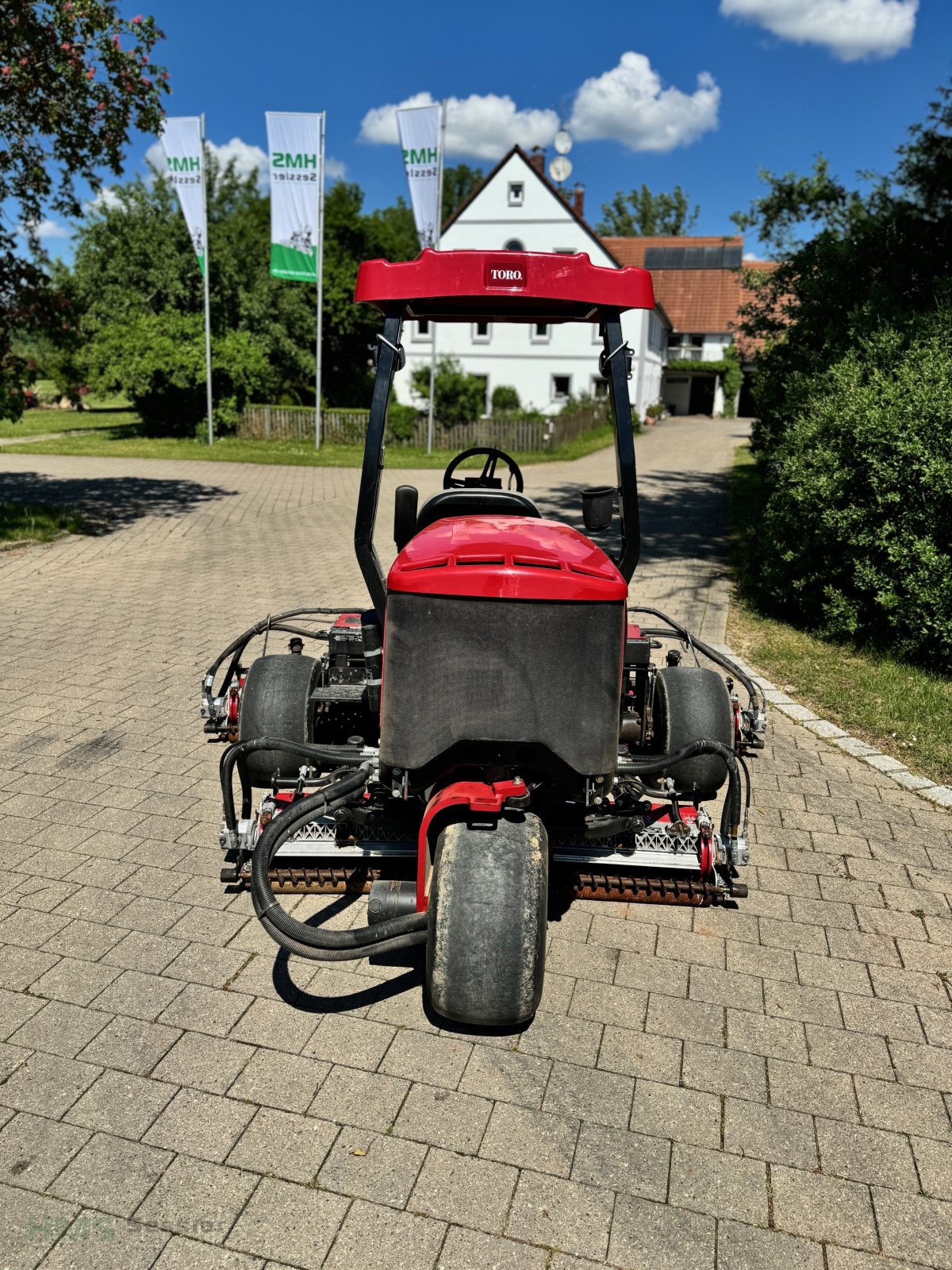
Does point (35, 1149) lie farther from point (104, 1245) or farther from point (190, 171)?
point (190, 171)

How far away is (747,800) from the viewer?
4500 mm

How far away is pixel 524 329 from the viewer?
113 ft

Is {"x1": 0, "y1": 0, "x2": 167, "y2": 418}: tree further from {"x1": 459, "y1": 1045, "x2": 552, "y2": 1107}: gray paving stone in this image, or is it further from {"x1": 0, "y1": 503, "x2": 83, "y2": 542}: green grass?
A: {"x1": 459, "y1": 1045, "x2": 552, "y2": 1107}: gray paving stone

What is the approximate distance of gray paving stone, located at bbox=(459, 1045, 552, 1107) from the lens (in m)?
2.99

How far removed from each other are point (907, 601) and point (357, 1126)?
6.03 m

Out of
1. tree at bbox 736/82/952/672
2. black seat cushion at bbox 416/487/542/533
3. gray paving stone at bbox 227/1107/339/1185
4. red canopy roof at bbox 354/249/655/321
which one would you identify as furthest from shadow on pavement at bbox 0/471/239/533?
gray paving stone at bbox 227/1107/339/1185

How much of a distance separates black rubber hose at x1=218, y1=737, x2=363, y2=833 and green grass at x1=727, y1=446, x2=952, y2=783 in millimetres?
3606

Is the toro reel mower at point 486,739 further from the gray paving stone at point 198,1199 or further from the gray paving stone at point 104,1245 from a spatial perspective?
the gray paving stone at point 104,1245

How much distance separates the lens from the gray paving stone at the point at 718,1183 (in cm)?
259

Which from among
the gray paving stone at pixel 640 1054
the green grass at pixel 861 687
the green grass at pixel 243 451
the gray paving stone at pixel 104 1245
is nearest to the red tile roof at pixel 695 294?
the green grass at pixel 243 451

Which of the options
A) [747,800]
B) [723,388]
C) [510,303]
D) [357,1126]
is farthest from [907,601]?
[723,388]

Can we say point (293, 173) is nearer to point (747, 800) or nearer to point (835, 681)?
point (835, 681)

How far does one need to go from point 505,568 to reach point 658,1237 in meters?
1.95

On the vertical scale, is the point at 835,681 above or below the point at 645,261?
below
